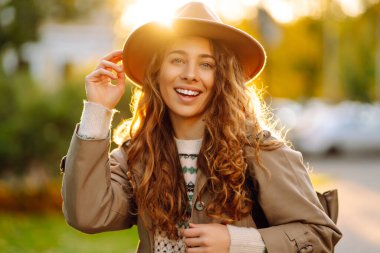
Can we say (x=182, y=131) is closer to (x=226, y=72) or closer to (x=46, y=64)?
(x=226, y=72)

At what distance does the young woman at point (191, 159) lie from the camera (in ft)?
10.7

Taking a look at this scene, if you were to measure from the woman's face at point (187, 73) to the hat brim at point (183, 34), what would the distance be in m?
0.06

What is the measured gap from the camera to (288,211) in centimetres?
325

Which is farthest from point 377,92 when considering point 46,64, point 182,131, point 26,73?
point 182,131

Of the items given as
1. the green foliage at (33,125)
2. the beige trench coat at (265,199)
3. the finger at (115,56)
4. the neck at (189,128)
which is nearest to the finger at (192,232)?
the beige trench coat at (265,199)

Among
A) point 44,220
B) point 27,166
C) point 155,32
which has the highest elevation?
point 155,32

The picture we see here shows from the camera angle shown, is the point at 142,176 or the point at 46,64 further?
the point at 46,64

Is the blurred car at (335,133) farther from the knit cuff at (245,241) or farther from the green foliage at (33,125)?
the knit cuff at (245,241)

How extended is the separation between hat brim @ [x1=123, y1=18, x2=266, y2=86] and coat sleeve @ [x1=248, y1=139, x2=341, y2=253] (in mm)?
570

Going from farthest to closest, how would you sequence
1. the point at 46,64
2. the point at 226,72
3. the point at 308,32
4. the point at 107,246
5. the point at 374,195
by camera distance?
the point at 308,32, the point at 46,64, the point at 374,195, the point at 107,246, the point at 226,72

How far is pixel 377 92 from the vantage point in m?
38.5

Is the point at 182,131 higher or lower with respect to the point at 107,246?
higher

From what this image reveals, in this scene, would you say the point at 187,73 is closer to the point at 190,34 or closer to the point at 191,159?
the point at 190,34

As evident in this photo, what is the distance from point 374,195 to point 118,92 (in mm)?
11877
